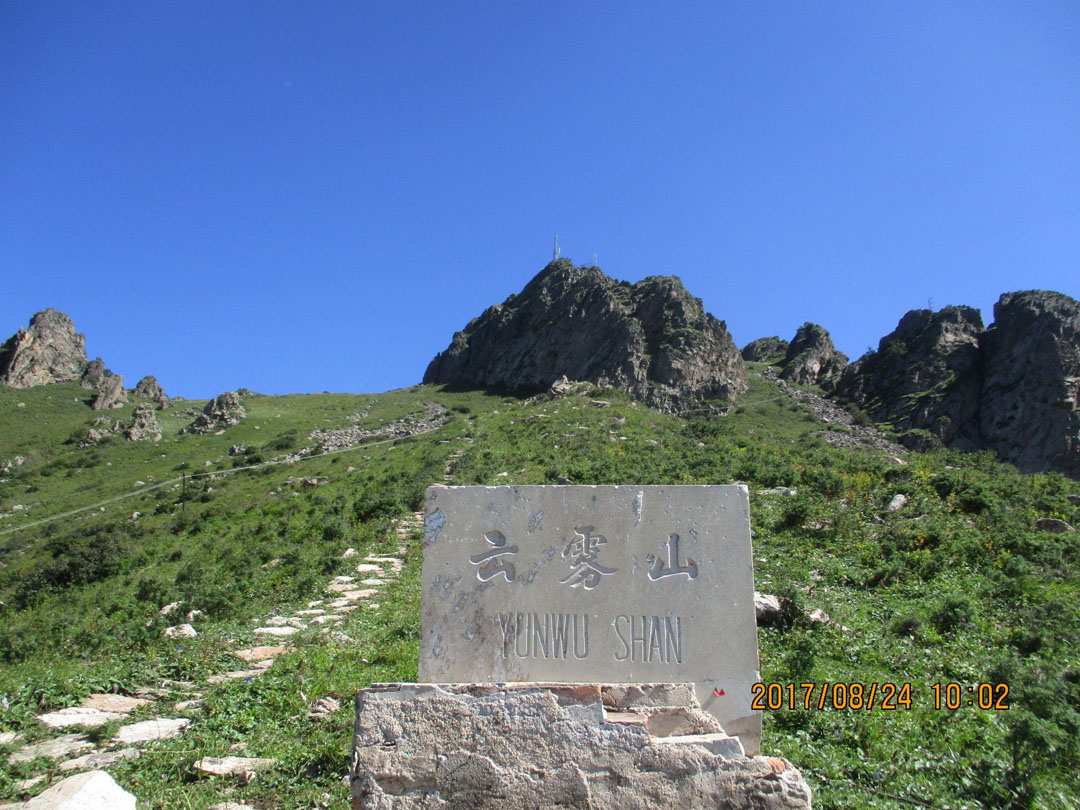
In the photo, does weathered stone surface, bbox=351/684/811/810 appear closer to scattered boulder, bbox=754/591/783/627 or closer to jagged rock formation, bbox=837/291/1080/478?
scattered boulder, bbox=754/591/783/627

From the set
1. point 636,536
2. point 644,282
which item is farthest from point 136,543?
point 644,282

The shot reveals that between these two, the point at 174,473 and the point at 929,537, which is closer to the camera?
the point at 929,537

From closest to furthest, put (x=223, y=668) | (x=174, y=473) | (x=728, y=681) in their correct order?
(x=728, y=681) → (x=223, y=668) → (x=174, y=473)

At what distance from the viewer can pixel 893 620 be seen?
7.13 meters

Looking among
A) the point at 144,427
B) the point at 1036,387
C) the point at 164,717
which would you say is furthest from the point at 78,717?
the point at 1036,387

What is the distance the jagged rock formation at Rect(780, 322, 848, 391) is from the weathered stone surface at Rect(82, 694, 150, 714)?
2713 inches

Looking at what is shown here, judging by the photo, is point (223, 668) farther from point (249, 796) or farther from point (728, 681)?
point (728, 681)

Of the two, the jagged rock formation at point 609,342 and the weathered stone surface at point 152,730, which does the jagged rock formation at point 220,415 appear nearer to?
the jagged rock formation at point 609,342

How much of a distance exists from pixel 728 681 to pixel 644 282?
58.3 meters

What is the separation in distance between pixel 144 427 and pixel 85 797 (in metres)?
55.5

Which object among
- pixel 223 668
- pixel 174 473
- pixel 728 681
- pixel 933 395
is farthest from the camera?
pixel 933 395

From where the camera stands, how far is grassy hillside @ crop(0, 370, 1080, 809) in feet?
14.2

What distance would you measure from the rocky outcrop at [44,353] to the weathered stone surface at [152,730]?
87.9m
